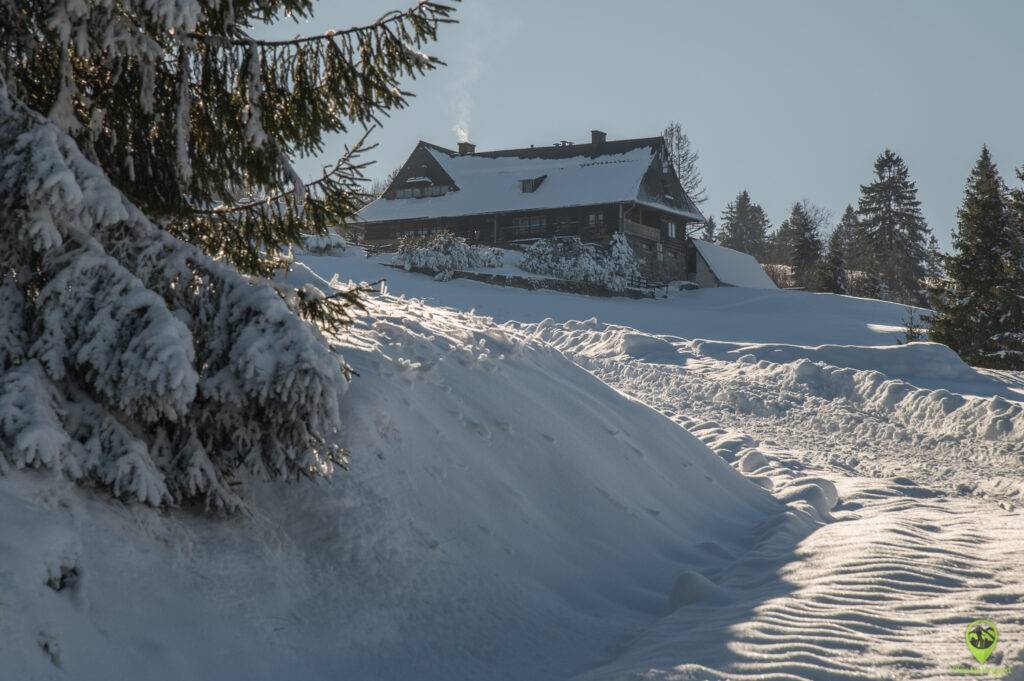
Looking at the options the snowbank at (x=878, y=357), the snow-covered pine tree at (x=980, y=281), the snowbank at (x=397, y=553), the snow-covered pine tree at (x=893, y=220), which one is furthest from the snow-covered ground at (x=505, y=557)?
the snow-covered pine tree at (x=893, y=220)

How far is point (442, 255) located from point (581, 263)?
5295 mm

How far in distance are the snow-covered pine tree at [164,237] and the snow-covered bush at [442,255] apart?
26.5 metres

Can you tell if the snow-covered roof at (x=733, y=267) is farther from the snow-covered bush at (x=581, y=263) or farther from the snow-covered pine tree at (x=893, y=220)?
the snow-covered pine tree at (x=893, y=220)

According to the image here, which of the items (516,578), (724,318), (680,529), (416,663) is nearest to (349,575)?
(416,663)

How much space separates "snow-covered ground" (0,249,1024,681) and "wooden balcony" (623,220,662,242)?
3132cm

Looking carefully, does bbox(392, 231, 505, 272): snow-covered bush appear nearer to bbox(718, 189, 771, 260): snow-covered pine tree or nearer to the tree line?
the tree line

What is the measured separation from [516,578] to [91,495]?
2.57 metres

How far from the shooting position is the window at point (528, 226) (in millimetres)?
43812

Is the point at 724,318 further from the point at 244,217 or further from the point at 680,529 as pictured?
the point at 244,217

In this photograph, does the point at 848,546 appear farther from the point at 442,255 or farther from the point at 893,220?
the point at 893,220

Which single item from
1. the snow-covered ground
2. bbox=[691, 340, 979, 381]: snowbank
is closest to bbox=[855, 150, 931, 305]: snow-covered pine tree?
bbox=[691, 340, 979, 381]: snowbank

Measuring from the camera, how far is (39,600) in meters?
3.66

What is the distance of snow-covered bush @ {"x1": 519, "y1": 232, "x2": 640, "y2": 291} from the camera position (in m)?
33.5

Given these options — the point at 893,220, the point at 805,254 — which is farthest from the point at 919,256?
the point at 805,254
